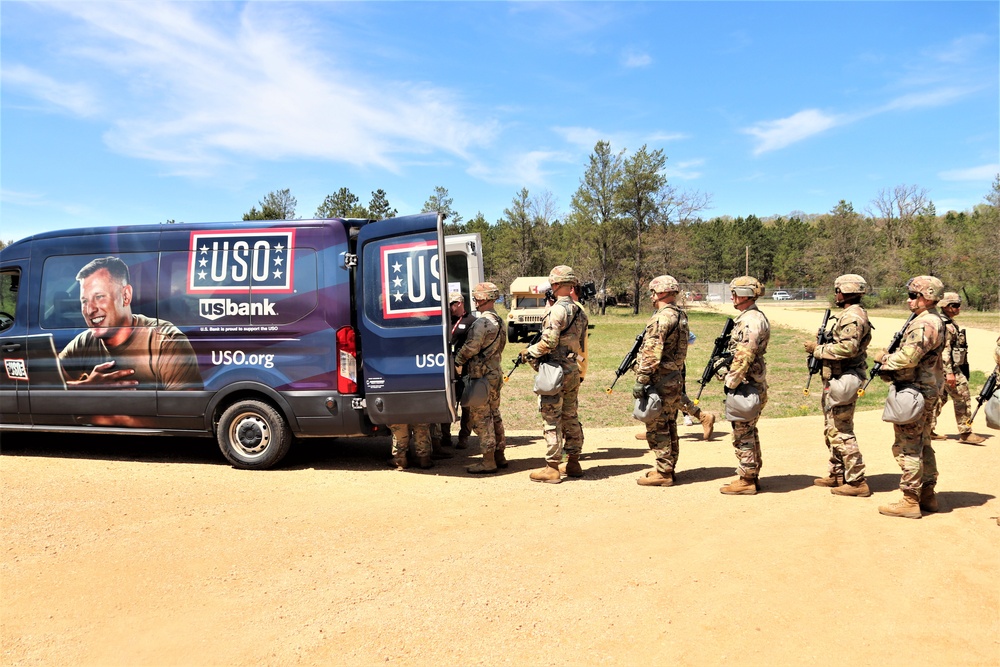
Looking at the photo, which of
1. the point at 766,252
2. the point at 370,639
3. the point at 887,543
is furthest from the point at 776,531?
the point at 766,252

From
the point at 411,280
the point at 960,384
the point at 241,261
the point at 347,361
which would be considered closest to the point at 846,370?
the point at 960,384

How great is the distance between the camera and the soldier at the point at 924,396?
543 centimetres

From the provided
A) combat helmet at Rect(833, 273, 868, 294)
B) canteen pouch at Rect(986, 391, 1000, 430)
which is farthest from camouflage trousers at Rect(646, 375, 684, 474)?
canteen pouch at Rect(986, 391, 1000, 430)

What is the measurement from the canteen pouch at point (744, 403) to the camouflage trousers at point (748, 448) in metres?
0.05

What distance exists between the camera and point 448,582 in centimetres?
424

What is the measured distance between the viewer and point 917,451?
549 cm

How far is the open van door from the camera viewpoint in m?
6.42

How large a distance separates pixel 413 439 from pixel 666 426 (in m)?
2.47

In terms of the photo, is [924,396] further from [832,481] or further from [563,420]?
[563,420]

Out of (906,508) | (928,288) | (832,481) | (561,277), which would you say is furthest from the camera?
(561,277)

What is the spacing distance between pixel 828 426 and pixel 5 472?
25.0 ft

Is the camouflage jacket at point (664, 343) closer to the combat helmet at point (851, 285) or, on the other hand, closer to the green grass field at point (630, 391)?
the combat helmet at point (851, 285)

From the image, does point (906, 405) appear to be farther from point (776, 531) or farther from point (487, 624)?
point (487, 624)

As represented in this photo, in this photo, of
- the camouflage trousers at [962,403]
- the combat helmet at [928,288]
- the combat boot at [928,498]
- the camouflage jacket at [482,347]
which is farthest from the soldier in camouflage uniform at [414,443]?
the camouflage trousers at [962,403]
